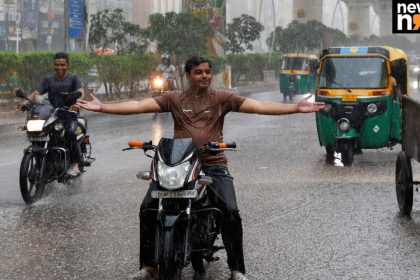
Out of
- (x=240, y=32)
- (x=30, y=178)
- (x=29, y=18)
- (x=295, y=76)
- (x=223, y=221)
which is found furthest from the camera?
(x=29, y=18)

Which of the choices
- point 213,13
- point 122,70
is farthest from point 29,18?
point 122,70

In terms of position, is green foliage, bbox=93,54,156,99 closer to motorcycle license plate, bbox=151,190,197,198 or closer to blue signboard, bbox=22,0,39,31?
motorcycle license plate, bbox=151,190,197,198

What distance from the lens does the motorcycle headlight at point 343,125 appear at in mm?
13750

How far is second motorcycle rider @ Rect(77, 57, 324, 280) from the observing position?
5.77 m

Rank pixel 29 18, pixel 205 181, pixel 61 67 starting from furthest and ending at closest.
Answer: pixel 29 18, pixel 61 67, pixel 205 181

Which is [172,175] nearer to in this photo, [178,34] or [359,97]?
[359,97]

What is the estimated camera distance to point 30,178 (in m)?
9.59

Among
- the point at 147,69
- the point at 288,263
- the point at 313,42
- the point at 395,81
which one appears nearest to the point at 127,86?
the point at 147,69

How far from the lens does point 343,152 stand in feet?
44.9

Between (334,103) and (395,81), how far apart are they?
1.25 m

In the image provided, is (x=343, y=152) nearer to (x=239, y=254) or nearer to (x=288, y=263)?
(x=288, y=263)

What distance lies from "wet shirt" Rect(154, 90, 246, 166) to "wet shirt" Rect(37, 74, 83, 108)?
15.6 ft

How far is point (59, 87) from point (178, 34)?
30.2 metres

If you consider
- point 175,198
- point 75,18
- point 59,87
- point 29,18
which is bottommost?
point 175,198
